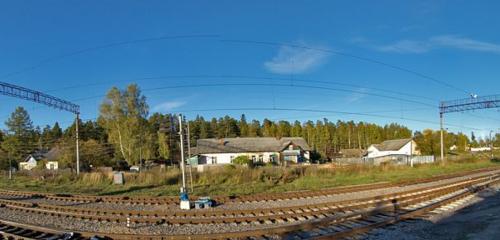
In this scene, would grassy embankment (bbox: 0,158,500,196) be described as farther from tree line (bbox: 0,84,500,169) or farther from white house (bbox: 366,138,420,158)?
white house (bbox: 366,138,420,158)

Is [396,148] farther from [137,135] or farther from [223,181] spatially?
[223,181]

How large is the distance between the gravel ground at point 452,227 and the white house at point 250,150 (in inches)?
1982

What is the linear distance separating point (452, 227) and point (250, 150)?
54823 mm

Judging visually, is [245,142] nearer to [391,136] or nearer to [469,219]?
[469,219]

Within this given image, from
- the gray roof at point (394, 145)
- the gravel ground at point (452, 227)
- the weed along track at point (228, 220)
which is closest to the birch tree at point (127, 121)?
the weed along track at point (228, 220)

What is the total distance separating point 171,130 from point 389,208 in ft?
49.9

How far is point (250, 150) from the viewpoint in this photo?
66000mm

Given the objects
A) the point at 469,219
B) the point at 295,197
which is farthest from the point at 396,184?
the point at 469,219

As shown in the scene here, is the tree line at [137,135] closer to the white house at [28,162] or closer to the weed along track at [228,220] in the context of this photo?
the white house at [28,162]

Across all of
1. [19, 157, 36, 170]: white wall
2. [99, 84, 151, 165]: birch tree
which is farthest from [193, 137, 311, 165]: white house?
[19, 157, 36, 170]: white wall

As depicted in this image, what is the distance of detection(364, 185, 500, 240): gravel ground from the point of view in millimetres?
10398

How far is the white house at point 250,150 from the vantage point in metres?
64.6

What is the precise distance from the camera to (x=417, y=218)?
13.0 m

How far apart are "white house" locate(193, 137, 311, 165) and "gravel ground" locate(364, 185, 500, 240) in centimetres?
5035
